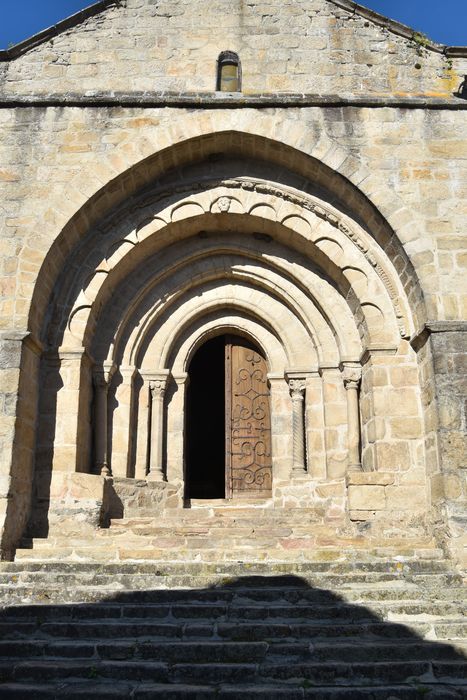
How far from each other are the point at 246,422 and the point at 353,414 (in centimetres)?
158

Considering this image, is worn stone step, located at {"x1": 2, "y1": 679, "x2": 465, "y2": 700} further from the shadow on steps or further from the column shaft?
the column shaft

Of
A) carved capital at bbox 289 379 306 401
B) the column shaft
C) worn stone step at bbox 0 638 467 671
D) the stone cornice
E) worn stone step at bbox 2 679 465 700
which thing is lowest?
worn stone step at bbox 2 679 465 700

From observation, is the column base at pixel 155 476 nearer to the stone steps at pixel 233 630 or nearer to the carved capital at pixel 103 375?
the carved capital at pixel 103 375

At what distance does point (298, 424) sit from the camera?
836cm

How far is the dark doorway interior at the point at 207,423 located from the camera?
12.2 meters

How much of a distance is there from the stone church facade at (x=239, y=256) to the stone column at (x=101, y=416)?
0.02 metres

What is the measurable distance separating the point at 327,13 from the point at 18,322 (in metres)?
5.34

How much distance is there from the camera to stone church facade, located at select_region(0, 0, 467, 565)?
7.30 metres

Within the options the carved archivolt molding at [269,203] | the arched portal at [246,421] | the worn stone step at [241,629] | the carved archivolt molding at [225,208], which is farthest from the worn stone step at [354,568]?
the carved archivolt molding at [225,208]

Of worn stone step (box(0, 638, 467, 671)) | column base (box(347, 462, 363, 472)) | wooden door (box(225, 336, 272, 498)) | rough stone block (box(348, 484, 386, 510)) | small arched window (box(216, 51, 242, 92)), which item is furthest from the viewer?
wooden door (box(225, 336, 272, 498))

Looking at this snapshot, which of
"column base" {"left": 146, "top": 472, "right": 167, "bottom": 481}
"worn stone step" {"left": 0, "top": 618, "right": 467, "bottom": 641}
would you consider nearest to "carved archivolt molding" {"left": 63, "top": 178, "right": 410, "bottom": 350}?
"column base" {"left": 146, "top": 472, "right": 167, "bottom": 481}

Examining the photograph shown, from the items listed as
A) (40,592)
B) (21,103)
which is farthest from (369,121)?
(40,592)

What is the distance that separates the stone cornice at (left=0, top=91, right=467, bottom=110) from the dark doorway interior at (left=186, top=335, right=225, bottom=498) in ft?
15.8

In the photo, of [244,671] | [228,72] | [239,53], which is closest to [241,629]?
[244,671]
